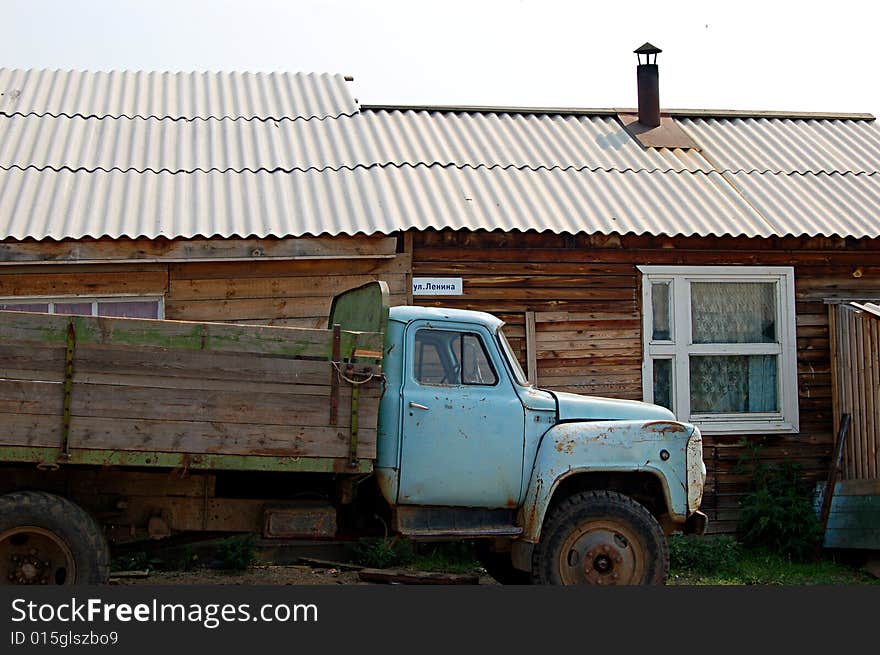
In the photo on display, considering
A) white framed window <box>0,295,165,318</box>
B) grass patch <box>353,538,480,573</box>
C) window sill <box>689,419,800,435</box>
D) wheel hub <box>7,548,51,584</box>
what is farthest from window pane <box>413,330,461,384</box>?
window sill <box>689,419,800,435</box>

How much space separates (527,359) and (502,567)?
2.81 metres

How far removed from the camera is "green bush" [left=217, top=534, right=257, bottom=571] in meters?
9.13

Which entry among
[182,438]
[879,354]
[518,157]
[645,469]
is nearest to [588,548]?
[645,469]

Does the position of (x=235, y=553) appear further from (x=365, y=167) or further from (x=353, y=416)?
(x=365, y=167)

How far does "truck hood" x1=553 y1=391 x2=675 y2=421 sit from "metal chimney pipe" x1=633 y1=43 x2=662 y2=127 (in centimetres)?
667

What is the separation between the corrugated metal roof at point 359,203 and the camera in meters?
9.82

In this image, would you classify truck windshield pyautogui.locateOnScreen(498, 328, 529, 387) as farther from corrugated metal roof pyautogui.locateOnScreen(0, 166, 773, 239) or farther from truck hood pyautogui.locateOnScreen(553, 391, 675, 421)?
corrugated metal roof pyautogui.locateOnScreen(0, 166, 773, 239)

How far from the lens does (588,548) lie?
7328 millimetres

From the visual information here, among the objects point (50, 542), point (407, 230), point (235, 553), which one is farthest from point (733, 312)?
point (50, 542)

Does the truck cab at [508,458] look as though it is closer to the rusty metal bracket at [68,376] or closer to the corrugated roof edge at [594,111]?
the rusty metal bracket at [68,376]

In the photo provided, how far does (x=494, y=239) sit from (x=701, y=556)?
142 inches

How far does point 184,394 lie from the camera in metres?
6.52

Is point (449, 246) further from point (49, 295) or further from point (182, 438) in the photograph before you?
point (182, 438)

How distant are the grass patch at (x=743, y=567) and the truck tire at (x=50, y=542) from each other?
5.21 m
